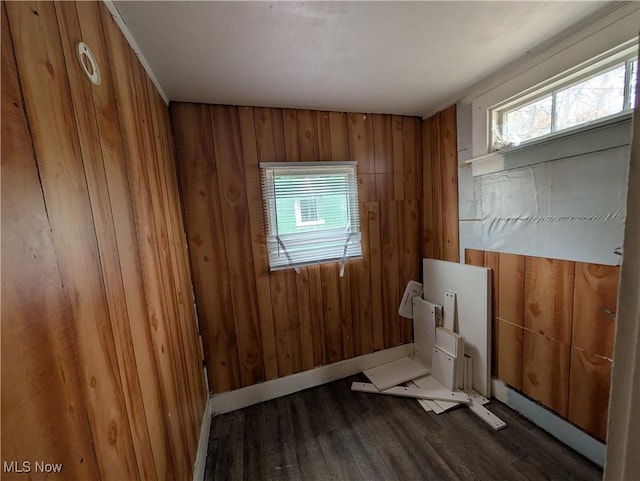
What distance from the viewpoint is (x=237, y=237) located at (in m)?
1.91

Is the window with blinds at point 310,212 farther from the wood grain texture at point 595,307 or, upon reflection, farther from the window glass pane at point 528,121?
the wood grain texture at point 595,307

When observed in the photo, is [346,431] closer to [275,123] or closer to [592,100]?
[275,123]

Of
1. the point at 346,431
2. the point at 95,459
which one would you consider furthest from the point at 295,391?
the point at 95,459

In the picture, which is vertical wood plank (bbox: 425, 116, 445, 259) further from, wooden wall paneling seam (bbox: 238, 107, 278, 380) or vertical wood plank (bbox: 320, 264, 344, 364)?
wooden wall paneling seam (bbox: 238, 107, 278, 380)

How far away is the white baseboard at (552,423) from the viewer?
136 centimetres

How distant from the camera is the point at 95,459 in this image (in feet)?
1.97

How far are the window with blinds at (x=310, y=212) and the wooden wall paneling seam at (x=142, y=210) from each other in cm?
91

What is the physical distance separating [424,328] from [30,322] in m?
2.50

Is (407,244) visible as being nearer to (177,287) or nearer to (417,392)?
(417,392)

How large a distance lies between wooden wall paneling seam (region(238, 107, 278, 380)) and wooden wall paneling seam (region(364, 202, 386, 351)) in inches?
32.7

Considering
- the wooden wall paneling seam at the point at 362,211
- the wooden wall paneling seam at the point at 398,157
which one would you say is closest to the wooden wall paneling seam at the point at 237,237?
the wooden wall paneling seam at the point at 362,211

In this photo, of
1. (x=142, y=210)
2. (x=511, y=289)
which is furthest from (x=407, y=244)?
(x=142, y=210)

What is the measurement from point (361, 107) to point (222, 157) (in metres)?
1.18

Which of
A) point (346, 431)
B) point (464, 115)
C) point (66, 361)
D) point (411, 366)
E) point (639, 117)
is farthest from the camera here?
point (411, 366)
